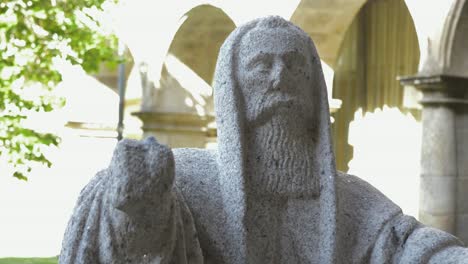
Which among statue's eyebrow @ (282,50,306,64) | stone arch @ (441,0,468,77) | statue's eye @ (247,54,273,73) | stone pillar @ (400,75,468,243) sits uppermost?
stone arch @ (441,0,468,77)

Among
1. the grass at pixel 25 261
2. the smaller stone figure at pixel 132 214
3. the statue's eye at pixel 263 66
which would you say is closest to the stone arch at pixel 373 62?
the grass at pixel 25 261

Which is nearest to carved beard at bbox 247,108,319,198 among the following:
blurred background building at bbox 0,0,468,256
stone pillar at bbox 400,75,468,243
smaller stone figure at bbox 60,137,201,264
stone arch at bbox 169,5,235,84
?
smaller stone figure at bbox 60,137,201,264

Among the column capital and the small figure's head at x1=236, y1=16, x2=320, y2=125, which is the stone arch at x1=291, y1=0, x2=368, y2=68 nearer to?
the column capital

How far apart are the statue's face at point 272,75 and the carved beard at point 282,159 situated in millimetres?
31

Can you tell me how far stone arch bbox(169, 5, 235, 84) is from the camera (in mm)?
14297

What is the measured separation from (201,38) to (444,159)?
6.55m

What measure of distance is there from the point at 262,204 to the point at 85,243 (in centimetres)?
54

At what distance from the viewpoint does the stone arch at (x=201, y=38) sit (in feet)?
46.9

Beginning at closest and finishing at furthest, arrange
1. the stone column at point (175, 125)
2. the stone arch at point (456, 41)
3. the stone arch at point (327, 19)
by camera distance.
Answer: the stone arch at point (456, 41)
the stone arch at point (327, 19)
the stone column at point (175, 125)

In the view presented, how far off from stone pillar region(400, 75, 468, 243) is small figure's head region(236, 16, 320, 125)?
6253 millimetres

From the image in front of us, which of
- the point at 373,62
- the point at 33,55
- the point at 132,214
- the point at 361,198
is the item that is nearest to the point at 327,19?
the point at 373,62

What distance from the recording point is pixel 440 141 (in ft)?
29.3

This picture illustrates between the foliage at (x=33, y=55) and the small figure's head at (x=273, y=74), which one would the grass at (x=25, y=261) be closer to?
the foliage at (x=33, y=55)

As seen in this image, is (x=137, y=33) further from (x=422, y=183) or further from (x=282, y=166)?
(x=282, y=166)
